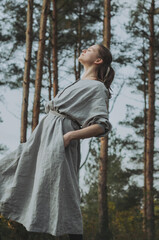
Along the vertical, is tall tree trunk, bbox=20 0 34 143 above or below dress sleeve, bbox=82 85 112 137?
above

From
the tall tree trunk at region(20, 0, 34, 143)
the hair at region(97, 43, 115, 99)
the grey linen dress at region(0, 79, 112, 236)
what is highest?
the tall tree trunk at region(20, 0, 34, 143)

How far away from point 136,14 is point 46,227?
479 inches

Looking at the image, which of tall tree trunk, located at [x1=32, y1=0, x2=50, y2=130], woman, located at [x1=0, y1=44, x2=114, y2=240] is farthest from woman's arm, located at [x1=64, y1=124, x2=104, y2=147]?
tall tree trunk, located at [x1=32, y1=0, x2=50, y2=130]

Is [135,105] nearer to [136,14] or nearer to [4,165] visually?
[136,14]

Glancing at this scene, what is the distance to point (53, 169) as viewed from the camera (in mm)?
2379

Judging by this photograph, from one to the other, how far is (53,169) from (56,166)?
0.03 m

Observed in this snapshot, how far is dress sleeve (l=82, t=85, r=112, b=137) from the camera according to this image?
2.47 metres

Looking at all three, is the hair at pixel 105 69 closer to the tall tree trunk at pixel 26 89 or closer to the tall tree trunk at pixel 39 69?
the tall tree trunk at pixel 26 89

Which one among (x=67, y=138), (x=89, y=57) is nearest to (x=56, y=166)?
(x=67, y=138)

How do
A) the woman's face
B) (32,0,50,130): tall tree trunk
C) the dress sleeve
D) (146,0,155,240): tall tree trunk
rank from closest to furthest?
1. the dress sleeve
2. the woman's face
3. (32,0,50,130): tall tree trunk
4. (146,0,155,240): tall tree trunk

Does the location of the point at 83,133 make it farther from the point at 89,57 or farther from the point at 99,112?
the point at 89,57

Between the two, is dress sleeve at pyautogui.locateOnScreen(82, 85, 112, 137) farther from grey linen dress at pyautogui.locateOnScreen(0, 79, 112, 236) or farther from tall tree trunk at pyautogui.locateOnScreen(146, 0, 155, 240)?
tall tree trunk at pyautogui.locateOnScreen(146, 0, 155, 240)

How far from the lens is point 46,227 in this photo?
2316 millimetres

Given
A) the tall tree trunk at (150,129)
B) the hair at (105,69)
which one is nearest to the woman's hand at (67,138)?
the hair at (105,69)
